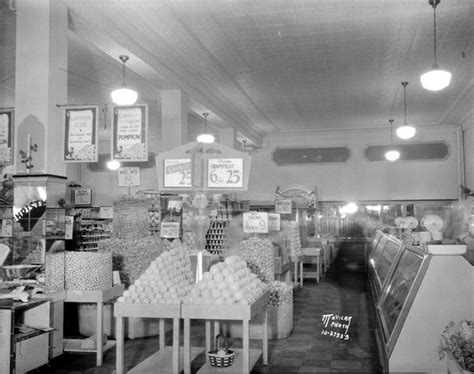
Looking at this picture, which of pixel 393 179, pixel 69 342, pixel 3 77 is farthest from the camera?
pixel 393 179

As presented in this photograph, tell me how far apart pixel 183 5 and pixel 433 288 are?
5.78 meters

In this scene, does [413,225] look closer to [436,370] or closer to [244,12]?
[244,12]

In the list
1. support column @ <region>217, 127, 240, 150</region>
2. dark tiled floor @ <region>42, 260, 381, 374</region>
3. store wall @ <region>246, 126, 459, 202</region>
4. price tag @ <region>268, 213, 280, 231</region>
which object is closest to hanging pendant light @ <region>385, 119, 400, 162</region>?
store wall @ <region>246, 126, 459, 202</region>

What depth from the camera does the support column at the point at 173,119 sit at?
1117cm

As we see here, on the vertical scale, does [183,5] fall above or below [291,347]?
above

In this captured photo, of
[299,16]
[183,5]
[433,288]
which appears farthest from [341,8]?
[433,288]

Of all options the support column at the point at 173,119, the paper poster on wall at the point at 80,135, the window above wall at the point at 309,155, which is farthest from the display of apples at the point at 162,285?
the window above wall at the point at 309,155

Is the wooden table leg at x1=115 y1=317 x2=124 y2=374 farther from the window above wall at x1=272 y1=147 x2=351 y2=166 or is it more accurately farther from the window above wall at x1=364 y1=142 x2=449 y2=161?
the window above wall at x1=364 y1=142 x2=449 y2=161

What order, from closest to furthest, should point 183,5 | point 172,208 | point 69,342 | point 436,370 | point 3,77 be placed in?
1. point 436,370
2. point 69,342
3. point 183,5
4. point 172,208
5. point 3,77

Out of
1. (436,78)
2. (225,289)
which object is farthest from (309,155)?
(225,289)

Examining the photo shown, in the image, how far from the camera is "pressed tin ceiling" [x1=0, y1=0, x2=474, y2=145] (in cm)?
809

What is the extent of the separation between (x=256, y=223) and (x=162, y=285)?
4.84m

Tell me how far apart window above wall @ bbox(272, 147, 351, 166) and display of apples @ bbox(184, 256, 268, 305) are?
13524 millimetres

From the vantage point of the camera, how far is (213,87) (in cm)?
1273
